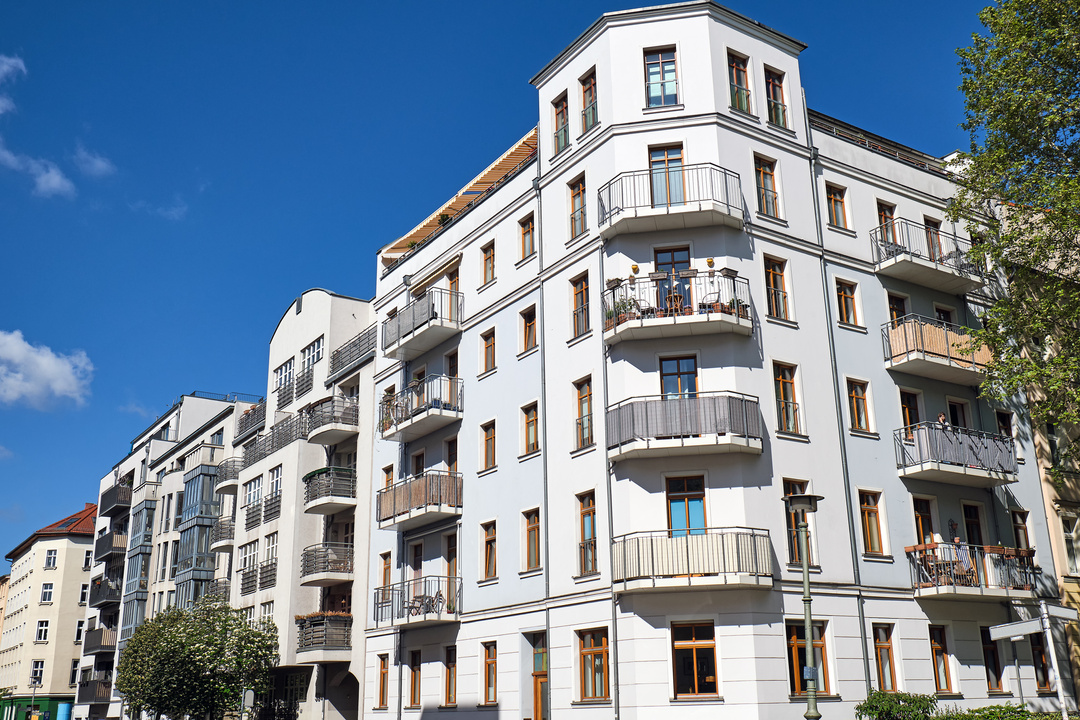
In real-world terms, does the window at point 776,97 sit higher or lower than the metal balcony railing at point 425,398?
higher

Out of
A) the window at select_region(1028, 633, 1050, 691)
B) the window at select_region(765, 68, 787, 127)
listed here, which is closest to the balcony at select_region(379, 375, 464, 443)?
the window at select_region(765, 68, 787, 127)

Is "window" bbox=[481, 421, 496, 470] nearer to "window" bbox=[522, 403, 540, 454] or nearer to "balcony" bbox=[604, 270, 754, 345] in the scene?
"window" bbox=[522, 403, 540, 454]

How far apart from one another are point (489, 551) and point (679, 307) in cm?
1024

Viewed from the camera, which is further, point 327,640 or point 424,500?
point 327,640

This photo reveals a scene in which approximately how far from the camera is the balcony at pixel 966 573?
2633cm

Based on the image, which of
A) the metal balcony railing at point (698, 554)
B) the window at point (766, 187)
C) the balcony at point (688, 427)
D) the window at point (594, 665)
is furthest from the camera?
the window at point (766, 187)

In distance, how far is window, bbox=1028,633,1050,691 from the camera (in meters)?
28.1

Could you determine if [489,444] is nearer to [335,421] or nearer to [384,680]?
[384,680]

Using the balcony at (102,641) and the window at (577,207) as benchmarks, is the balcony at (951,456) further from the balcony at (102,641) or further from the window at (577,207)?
the balcony at (102,641)

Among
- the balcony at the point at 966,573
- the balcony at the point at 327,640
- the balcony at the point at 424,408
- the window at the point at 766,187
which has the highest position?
the window at the point at 766,187

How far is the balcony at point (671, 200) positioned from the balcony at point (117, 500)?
54020 millimetres

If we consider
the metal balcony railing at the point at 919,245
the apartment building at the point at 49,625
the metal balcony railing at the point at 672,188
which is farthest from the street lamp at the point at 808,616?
the apartment building at the point at 49,625

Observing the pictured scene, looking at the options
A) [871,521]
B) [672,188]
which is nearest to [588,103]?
[672,188]

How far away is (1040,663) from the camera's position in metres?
28.5
